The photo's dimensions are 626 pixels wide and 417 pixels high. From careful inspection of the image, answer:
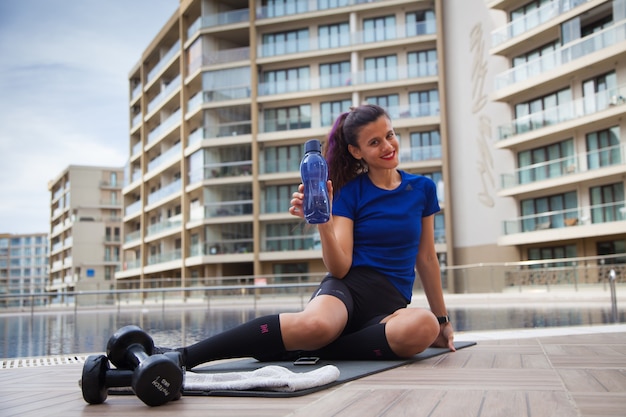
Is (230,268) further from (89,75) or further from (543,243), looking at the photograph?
(89,75)

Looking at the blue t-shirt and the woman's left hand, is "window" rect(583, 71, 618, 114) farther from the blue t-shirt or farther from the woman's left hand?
the blue t-shirt

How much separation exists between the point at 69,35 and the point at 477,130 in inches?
1247

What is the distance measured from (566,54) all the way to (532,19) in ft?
10.1

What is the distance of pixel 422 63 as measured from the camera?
122 ft

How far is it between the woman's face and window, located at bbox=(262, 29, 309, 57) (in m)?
36.8

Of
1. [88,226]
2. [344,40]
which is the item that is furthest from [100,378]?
[88,226]

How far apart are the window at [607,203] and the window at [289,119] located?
16.8 metres

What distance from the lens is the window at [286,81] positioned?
1553 inches

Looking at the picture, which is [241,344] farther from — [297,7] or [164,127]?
[164,127]

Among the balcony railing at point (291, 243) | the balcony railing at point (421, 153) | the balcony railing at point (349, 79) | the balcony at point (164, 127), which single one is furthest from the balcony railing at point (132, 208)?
the balcony railing at point (421, 153)

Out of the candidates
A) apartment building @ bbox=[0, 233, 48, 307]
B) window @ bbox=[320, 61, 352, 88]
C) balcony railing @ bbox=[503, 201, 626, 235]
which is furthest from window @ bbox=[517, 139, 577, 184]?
apartment building @ bbox=[0, 233, 48, 307]

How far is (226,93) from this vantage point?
1602 inches

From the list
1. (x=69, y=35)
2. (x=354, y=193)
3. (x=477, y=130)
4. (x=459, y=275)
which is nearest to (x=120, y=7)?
(x=69, y=35)

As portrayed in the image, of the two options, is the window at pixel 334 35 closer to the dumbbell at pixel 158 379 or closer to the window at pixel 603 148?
the window at pixel 603 148
